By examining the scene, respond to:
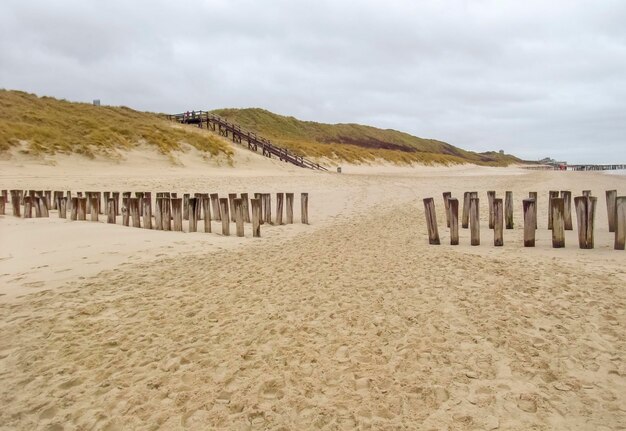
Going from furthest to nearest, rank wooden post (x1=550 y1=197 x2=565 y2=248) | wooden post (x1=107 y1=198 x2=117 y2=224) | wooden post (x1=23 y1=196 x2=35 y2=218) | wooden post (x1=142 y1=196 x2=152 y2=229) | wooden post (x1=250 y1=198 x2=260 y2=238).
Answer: wooden post (x1=23 y1=196 x2=35 y2=218) < wooden post (x1=107 y1=198 x2=117 y2=224) < wooden post (x1=142 y1=196 x2=152 y2=229) < wooden post (x1=250 y1=198 x2=260 y2=238) < wooden post (x1=550 y1=197 x2=565 y2=248)

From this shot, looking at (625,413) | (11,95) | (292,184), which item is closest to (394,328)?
(625,413)

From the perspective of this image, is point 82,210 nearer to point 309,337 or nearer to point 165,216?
point 165,216

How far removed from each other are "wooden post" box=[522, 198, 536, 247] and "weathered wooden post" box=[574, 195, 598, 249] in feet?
2.45

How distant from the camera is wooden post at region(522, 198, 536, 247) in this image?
8.12m

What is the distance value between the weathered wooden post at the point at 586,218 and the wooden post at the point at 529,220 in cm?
75

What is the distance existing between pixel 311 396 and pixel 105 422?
5.05 feet

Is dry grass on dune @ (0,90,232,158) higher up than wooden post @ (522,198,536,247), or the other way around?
dry grass on dune @ (0,90,232,158)

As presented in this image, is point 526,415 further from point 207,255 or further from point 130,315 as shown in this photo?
point 207,255

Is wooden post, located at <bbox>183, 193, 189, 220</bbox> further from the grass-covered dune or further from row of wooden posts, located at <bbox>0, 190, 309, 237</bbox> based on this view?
the grass-covered dune

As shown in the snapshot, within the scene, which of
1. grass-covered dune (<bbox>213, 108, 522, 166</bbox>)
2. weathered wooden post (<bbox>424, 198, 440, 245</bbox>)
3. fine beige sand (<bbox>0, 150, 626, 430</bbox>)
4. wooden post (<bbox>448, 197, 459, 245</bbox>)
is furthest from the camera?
grass-covered dune (<bbox>213, 108, 522, 166</bbox>)

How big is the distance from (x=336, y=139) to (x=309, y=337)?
305ft

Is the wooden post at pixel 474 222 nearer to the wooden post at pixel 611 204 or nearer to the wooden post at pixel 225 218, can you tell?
the wooden post at pixel 611 204

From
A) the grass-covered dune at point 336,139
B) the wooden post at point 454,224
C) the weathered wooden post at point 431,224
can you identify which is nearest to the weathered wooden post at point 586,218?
the wooden post at point 454,224

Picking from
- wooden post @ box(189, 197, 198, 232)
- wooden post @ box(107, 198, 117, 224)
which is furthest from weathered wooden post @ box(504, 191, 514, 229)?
wooden post @ box(107, 198, 117, 224)
